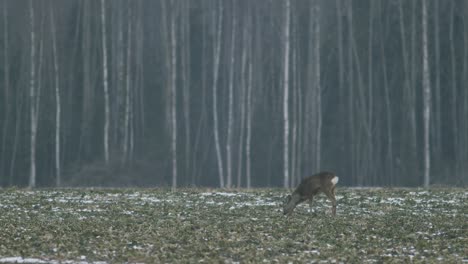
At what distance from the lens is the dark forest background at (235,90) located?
2221 inches

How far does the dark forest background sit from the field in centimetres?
2298

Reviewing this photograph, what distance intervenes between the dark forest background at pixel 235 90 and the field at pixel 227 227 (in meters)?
23.0

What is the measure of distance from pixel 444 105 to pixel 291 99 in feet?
26.4

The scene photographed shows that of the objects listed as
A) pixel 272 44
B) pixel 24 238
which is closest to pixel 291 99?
pixel 272 44

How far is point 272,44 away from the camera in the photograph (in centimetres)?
6375

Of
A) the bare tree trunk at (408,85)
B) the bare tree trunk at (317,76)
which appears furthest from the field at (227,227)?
the bare tree trunk at (317,76)

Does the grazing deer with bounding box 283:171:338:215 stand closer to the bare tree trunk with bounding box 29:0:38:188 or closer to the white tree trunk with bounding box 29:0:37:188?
the white tree trunk with bounding box 29:0:37:188

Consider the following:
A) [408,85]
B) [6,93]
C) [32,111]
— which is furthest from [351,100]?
[6,93]

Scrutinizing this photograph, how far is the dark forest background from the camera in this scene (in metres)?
56.4

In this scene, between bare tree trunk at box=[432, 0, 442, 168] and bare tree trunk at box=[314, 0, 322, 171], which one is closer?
bare tree trunk at box=[314, 0, 322, 171]

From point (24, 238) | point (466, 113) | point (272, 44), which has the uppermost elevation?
point (272, 44)

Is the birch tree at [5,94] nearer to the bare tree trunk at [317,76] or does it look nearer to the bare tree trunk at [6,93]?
the bare tree trunk at [6,93]

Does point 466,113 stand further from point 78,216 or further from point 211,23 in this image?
point 78,216

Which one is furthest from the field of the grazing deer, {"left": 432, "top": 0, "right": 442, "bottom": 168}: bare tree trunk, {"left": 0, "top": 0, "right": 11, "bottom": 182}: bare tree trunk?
{"left": 0, "top": 0, "right": 11, "bottom": 182}: bare tree trunk
